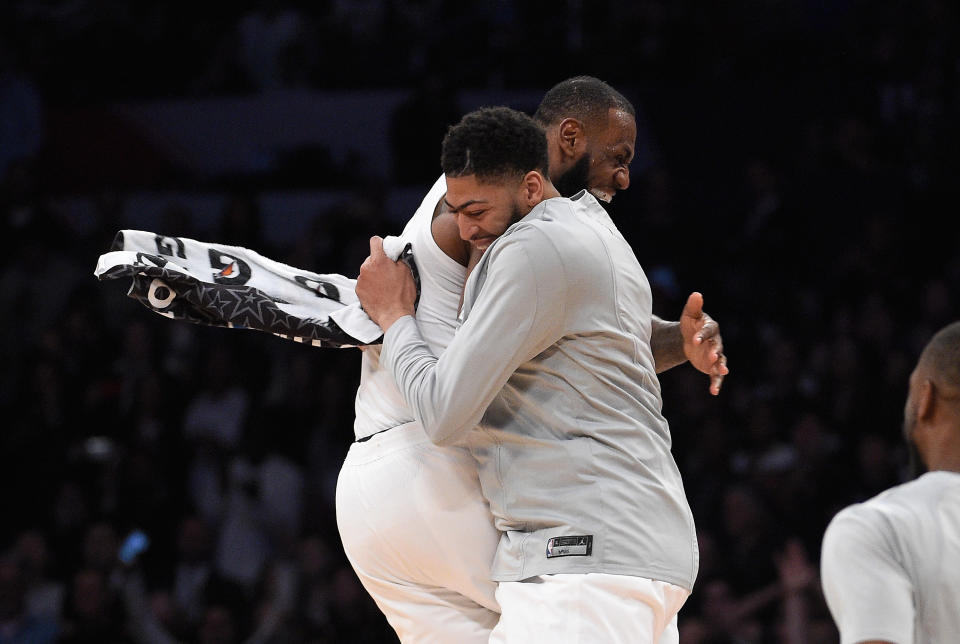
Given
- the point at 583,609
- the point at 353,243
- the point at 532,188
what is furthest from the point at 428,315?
the point at 353,243

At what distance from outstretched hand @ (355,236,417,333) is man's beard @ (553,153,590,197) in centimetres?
45

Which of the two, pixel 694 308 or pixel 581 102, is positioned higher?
pixel 581 102

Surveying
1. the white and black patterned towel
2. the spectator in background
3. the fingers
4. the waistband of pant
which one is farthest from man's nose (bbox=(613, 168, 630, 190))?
the spectator in background

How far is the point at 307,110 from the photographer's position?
→ 8242mm

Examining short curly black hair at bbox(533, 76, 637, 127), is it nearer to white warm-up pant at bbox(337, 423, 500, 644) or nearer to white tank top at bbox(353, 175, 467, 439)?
white tank top at bbox(353, 175, 467, 439)

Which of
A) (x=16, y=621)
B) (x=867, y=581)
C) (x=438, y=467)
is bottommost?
(x=16, y=621)

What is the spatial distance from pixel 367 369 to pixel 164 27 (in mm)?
6639

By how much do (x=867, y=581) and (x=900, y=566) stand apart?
7cm

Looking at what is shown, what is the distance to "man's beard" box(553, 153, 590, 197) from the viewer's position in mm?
3125

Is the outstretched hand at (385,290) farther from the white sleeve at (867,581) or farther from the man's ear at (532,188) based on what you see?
the white sleeve at (867,581)

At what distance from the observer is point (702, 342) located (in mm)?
3107

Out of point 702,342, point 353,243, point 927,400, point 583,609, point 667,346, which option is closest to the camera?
point 927,400

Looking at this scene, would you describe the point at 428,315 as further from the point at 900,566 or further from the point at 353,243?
the point at 353,243

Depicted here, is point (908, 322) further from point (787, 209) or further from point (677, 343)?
point (677, 343)
